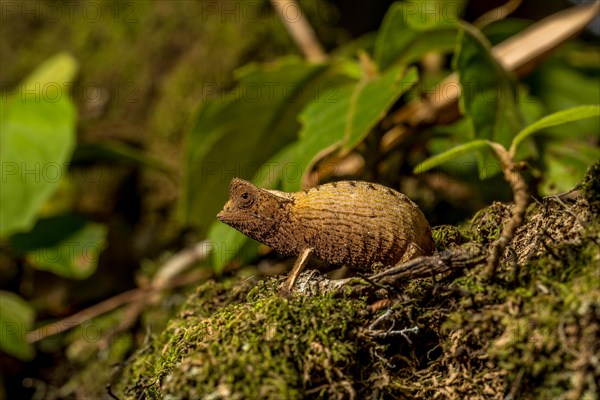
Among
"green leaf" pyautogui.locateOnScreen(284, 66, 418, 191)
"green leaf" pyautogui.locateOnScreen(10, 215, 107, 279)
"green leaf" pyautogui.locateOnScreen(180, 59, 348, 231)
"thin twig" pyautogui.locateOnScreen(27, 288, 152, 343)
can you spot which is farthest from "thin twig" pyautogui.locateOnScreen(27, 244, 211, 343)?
"green leaf" pyautogui.locateOnScreen(284, 66, 418, 191)

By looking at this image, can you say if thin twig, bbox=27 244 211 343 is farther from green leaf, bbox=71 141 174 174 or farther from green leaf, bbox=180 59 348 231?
green leaf, bbox=71 141 174 174

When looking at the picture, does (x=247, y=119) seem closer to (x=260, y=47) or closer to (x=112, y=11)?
(x=260, y=47)

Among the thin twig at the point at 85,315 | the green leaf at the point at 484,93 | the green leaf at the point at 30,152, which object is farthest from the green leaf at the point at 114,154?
the green leaf at the point at 484,93

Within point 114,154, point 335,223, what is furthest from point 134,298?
point 335,223

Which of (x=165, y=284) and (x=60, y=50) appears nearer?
(x=165, y=284)

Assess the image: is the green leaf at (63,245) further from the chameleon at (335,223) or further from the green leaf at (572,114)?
the green leaf at (572,114)

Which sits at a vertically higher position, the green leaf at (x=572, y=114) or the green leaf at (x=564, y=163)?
the green leaf at (x=572, y=114)

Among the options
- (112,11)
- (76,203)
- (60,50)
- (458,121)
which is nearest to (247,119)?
(458,121)

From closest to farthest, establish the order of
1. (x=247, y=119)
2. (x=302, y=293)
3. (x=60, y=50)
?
(x=302, y=293)
(x=247, y=119)
(x=60, y=50)
